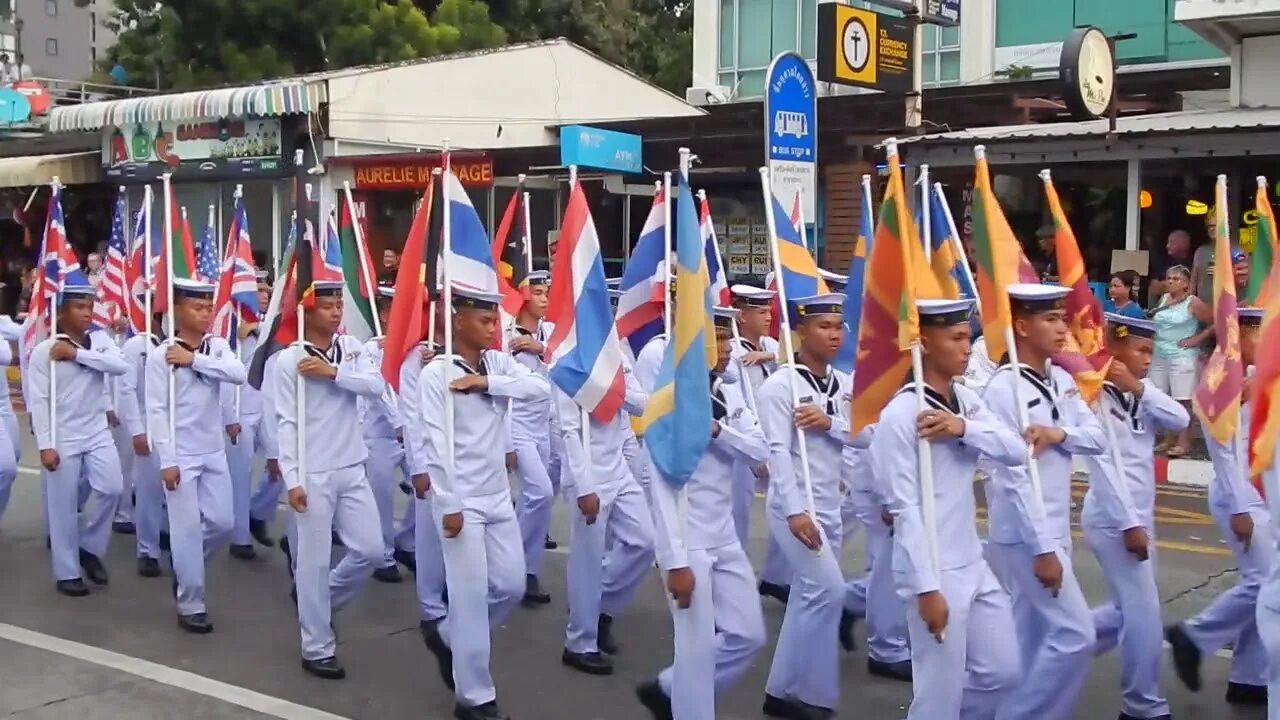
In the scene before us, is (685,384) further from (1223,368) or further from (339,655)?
(339,655)

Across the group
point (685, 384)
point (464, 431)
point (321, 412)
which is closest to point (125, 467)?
point (321, 412)

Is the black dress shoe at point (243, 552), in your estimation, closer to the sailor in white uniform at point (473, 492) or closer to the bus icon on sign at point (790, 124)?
the sailor in white uniform at point (473, 492)

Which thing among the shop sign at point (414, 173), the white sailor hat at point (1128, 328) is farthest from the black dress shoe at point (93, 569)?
the shop sign at point (414, 173)

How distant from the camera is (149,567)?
9305 millimetres

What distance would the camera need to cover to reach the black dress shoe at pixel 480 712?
20.5ft

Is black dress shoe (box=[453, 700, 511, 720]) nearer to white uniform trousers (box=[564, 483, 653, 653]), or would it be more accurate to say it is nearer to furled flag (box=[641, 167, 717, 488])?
white uniform trousers (box=[564, 483, 653, 653])

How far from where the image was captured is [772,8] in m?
26.3

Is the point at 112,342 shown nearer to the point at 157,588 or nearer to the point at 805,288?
the point at 157,588

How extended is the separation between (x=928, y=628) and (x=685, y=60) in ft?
110

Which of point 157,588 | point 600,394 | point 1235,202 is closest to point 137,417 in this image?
point 157,588

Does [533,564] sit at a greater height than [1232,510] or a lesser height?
lesser

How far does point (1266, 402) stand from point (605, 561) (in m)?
3.52

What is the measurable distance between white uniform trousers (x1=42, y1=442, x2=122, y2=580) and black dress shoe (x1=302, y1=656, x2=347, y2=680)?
2.53 m

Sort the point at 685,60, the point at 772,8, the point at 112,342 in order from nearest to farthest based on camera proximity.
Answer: the point at 112,342
the point at 772,8
the point at 685,60
